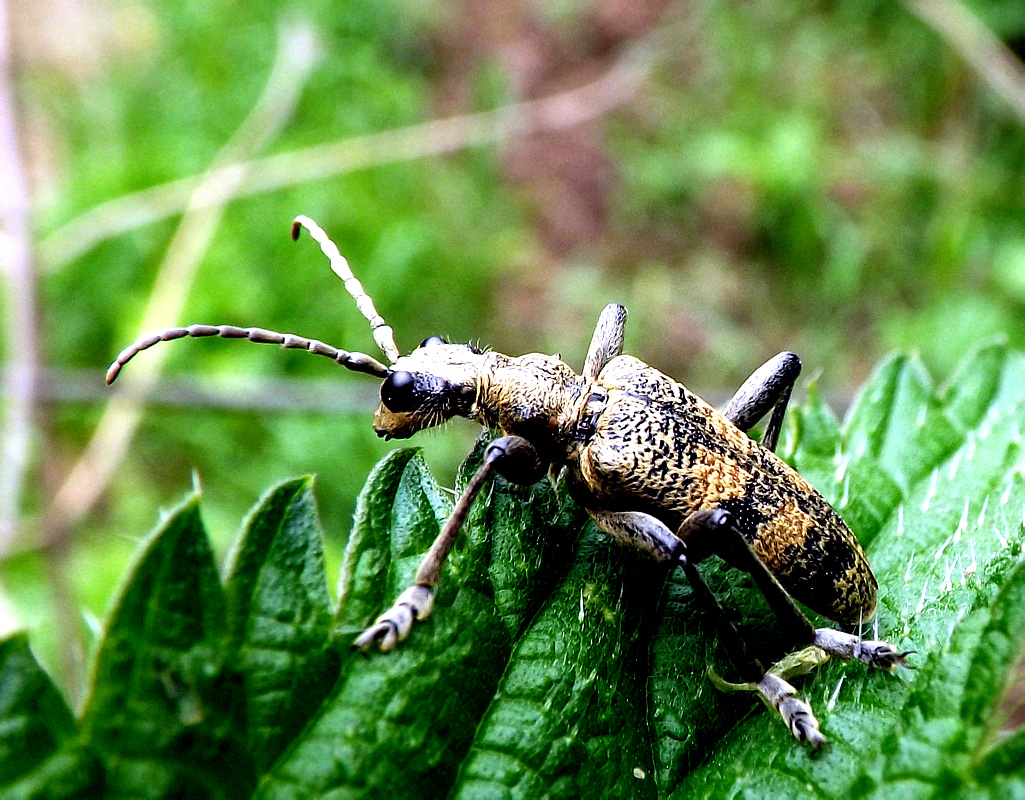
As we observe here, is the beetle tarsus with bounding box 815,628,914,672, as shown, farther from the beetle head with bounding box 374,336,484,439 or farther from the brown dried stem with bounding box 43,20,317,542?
the brown dried stem with bounding box 43,20,317,542

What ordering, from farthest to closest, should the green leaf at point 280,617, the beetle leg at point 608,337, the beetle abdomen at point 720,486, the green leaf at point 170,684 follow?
the beetle leg at point 608,337 < the beetle abdomen at point 720,486 < the green leaf at point 280,617 < the green leaf at point 170,684

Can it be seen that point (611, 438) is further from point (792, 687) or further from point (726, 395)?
point (726, 395)

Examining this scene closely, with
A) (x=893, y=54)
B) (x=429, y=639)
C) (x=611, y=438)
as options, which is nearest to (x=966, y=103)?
(x=893, y=54)

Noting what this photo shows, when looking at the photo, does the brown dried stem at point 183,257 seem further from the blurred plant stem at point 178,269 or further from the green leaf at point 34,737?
the green leaf at point 34,737

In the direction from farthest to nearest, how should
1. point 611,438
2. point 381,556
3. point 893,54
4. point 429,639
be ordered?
point 893,54
point 611,438
point 381,556
point 429,639

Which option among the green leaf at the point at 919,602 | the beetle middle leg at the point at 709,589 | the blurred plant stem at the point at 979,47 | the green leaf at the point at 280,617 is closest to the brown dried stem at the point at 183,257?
the green leaf at the point at 280,617

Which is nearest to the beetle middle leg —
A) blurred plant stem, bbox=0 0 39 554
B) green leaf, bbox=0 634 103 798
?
green leaf, bbox=0 634 103 798

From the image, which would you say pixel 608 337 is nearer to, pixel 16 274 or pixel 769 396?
pixel 769 396
